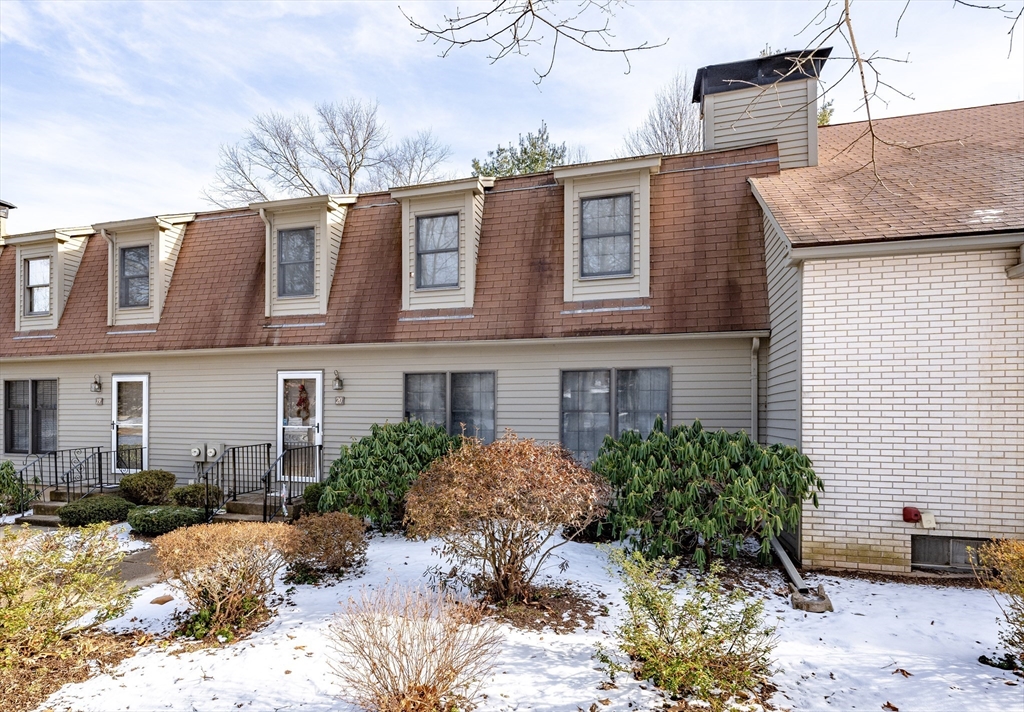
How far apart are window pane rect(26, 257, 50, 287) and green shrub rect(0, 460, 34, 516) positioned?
12.5 feet

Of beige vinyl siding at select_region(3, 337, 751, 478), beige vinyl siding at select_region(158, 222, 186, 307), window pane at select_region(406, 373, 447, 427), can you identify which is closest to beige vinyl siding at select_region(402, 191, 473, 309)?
beige vinyl siding at select_region(3, 337, 751, 478)

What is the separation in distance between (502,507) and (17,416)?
12.5 metres

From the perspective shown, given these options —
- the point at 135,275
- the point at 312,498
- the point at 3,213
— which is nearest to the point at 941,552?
the point at 312,498

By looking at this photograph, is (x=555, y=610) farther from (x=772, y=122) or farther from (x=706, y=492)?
(x=772, y=122)

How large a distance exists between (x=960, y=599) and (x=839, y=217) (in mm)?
4225

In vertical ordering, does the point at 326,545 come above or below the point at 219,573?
below

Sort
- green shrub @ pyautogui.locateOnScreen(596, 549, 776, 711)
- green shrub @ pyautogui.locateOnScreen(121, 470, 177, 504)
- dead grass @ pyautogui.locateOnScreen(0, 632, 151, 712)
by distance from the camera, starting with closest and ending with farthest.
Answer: green shrub @ pyautogui.locateOnScreen(596, 549, 776, 711)
dead grass @ pyautogui.locateOnScreen(0, 632, 151, 712)
green shrub @ pyautogui.locateOnScreen(121, 470, 177, 504)

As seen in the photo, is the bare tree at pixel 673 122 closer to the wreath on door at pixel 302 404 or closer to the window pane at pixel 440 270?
the window pane at pixel 440 270

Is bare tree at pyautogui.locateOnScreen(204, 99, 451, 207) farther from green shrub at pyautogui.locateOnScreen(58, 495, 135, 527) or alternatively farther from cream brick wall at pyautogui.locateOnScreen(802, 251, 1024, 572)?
cream brick wall at pyautogui.locateOnScreen(802, 251, 1024, 572)

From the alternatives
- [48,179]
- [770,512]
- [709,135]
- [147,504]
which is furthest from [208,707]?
[48,179]

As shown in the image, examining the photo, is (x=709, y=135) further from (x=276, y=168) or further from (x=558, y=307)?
(x=276, y=168)

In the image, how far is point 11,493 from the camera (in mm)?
10141

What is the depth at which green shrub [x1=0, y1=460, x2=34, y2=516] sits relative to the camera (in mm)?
10070

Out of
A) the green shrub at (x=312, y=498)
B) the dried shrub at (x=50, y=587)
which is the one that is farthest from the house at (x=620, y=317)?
the dried shrub at (x=50, y=587)
